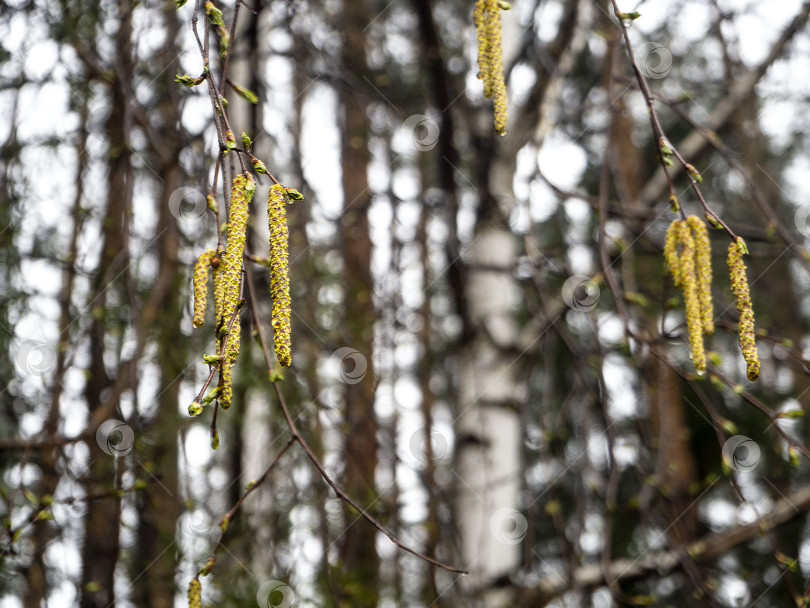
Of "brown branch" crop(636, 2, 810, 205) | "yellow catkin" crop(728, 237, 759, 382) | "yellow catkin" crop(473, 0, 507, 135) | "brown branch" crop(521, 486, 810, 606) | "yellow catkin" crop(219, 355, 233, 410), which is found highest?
"brown branch" crop(636, 2, 810, 205)

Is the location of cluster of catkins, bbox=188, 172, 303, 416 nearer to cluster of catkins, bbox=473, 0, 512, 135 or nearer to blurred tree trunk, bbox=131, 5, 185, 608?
cluster of catkins, bbox=473, 0, 512, 135

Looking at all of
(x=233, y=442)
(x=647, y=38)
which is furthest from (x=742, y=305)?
(x=647, y=38)

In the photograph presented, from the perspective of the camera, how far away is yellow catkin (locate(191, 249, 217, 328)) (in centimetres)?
106

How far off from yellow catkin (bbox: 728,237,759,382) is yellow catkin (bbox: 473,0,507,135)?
42cm

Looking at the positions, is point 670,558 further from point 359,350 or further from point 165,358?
point 165,358

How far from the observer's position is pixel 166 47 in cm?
275

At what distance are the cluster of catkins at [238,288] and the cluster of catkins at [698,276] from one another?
640 mm

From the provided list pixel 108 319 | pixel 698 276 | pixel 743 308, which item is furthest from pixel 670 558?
pixel 108 319

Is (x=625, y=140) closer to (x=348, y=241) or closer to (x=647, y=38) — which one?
(x=647, y=38)

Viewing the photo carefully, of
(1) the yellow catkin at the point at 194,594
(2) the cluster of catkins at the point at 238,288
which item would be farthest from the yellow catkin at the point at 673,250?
(1) the yellow catkin at the point at 194,594

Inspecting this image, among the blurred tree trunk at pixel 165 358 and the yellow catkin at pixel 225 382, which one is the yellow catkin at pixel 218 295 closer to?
the yellow catkin at pixel 225 382

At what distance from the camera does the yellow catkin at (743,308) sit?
3.69 ft

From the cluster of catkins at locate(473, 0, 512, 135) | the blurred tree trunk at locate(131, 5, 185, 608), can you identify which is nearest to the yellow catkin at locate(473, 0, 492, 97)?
the cluster of catkins at locate(473, 0, 512, 135)

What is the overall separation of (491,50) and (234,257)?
0.61 meters
